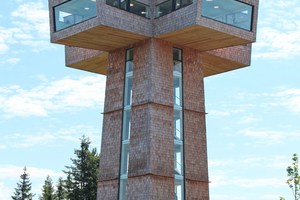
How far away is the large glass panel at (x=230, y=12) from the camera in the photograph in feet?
81.1

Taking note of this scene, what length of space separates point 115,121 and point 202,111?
4654mm

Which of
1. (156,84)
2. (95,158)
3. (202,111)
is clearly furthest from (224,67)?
(95,158)

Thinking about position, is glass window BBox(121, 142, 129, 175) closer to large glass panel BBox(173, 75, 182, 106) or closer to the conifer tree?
large glass panel BBox(173, 75, 182, 106)

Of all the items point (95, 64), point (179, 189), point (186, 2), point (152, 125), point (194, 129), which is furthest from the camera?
point (95, 64)

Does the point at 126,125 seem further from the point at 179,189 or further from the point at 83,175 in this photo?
the point at 83,175

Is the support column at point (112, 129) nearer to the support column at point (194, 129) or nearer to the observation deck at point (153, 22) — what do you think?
the observation deck at point (153, 22)

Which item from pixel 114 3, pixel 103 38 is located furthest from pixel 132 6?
pixel 103 38

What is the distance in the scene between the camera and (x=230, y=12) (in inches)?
1009

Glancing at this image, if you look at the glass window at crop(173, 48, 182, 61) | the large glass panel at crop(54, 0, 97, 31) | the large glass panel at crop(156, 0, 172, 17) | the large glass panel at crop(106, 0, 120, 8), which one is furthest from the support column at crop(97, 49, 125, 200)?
the large glass panel at crop(54, 0, 97, 31)

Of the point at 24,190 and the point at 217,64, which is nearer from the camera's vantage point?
the point at 217,64

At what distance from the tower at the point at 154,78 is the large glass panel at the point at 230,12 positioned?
50mm

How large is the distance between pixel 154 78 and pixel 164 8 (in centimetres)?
366

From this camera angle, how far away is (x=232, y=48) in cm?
2970

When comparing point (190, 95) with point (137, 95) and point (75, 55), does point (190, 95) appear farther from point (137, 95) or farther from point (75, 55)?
point (75, 55)
